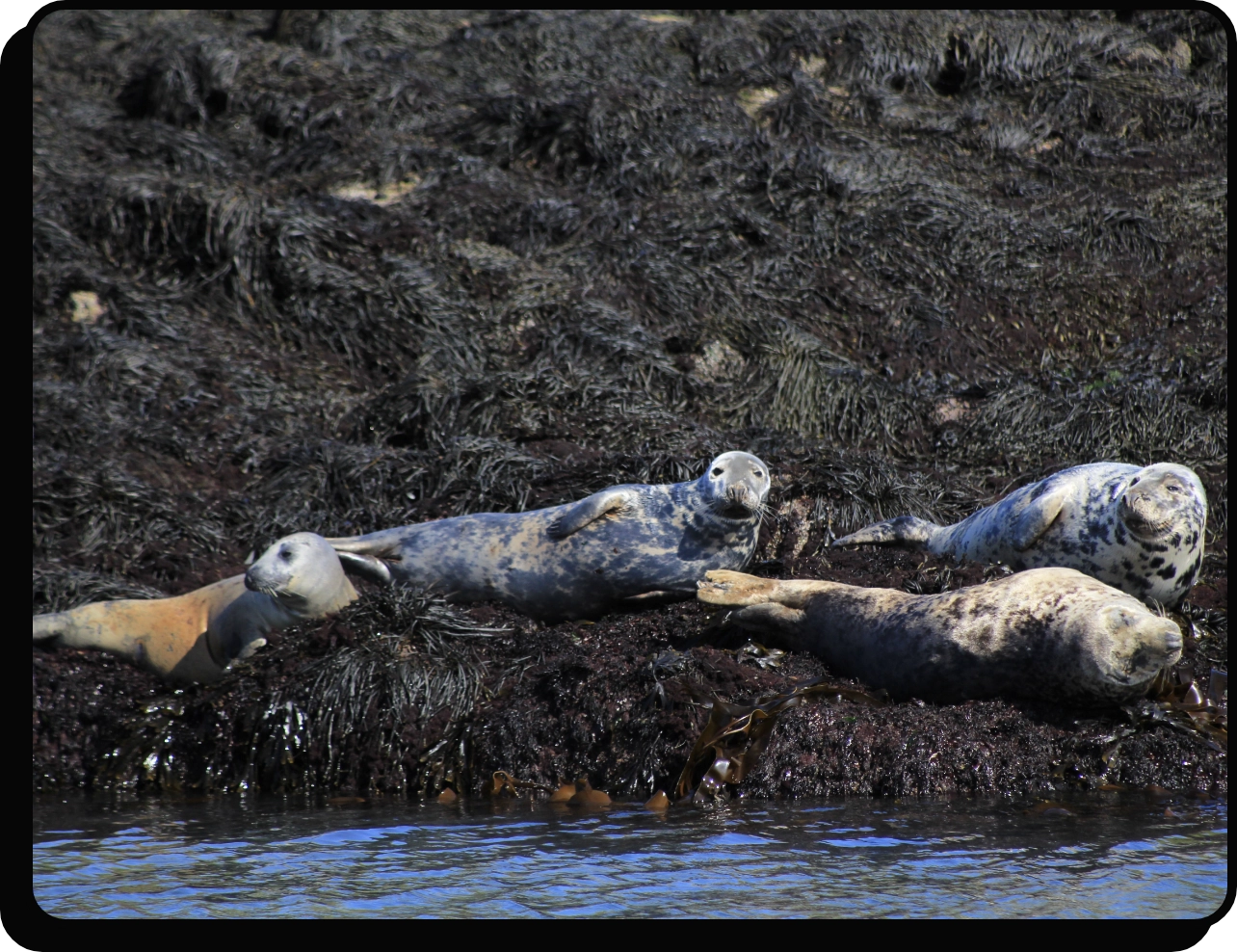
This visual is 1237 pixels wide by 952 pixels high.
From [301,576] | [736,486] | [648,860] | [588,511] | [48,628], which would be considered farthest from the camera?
[588,511]

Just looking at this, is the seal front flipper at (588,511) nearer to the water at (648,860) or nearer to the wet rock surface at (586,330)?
the wet rock surface at (586,330)

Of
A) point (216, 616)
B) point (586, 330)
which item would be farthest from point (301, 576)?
point (586, 330)

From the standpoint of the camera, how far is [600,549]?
5.28m

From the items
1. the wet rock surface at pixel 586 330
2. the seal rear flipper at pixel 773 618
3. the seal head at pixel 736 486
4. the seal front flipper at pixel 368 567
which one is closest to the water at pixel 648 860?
the wet rock surface at pixel 586 330

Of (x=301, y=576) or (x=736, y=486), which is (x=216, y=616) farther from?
(x=736, y=486)

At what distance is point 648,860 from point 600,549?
246 cm

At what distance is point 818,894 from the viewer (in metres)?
2.54

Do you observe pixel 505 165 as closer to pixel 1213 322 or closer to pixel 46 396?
pixel 46 396

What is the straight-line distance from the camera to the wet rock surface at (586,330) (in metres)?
4.48

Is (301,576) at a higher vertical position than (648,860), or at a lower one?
higher

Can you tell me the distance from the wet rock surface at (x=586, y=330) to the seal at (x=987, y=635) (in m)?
0.16

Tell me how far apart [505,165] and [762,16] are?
4.10 m

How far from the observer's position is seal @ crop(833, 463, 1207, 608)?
469 cm

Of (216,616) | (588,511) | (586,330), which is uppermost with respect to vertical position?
(586,330)
